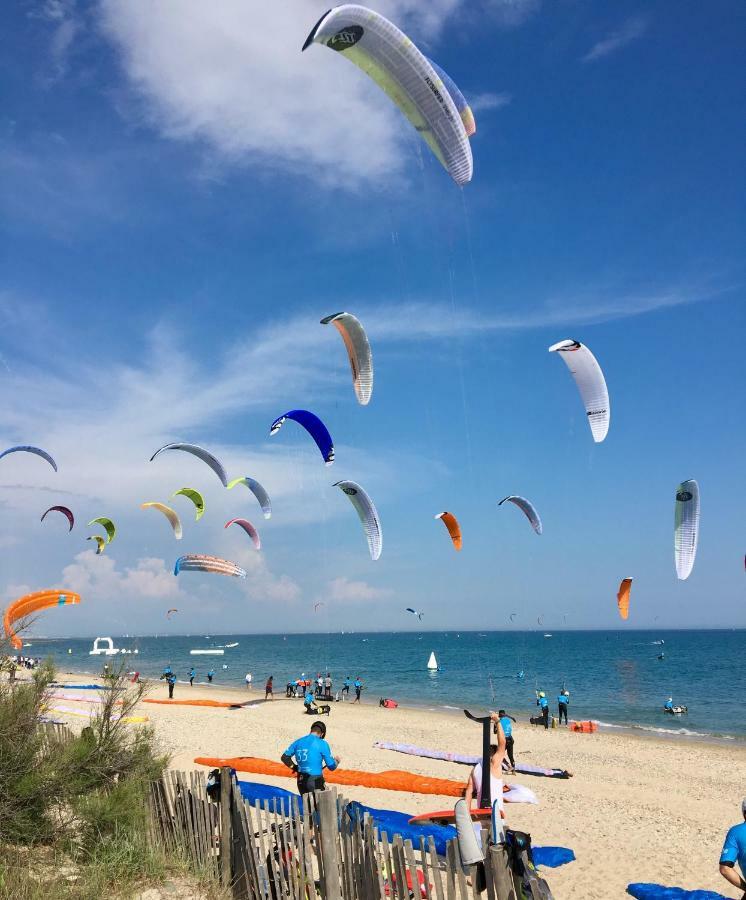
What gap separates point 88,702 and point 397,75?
24.6 metres

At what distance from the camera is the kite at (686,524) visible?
54.0ft

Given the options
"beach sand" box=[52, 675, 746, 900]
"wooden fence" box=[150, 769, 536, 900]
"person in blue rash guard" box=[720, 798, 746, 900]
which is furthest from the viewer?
"beach sand" box=[52, 675, 746, 900]

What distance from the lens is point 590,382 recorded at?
14805mm

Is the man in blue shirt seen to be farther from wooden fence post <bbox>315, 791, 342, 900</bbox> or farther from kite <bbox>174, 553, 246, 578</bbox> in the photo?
kite <bbox>174, 553, 246, 578</bbox>

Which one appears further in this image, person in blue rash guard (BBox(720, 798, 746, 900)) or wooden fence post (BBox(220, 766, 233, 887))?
wooden fence post (BBox(220, 766, 233, 887))

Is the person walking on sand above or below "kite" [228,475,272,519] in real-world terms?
below

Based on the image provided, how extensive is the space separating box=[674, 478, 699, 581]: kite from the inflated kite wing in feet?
22.0

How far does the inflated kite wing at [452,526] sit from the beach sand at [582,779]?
234 inches

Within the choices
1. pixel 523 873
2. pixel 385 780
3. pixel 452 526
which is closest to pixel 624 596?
pixel 452 526

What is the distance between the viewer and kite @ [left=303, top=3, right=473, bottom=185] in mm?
8070

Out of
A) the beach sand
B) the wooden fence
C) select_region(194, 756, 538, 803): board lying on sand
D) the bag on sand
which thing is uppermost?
the bag on sand

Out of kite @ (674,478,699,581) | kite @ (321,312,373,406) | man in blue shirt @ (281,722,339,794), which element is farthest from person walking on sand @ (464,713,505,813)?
kite @ (674,478,699,581)

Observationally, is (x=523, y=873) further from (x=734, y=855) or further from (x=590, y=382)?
(x=590, y=382)

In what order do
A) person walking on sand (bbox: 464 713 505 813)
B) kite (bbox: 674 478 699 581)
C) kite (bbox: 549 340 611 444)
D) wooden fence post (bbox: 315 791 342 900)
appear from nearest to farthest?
wooden fence post (bbox: 315 791 342 900)
person walking on sand (bbox: 464 713 505 813)
kite (bbox: 549 340 611 444)
kite (bbox: 674 478 699 581)
